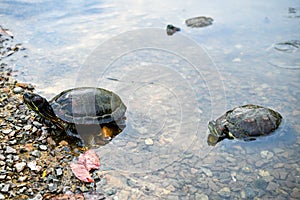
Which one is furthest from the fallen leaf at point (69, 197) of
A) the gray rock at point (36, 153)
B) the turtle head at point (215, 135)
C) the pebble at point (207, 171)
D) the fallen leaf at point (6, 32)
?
the fallen leaf at point (6, 32)

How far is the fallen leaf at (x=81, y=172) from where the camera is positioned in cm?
453

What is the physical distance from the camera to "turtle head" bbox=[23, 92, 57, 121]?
4.99 m

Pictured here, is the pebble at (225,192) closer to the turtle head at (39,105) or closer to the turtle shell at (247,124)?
the turtle shell at (247,124)

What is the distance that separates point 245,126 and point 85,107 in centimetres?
310

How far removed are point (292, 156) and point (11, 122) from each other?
5.23 metres

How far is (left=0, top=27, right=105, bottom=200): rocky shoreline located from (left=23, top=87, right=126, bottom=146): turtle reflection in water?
284 mm

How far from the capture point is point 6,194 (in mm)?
3943

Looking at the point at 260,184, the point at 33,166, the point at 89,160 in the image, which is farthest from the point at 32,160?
the point at 260,184

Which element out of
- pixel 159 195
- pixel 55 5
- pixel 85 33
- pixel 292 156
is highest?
pixel 55 5

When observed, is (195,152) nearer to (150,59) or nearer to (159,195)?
(159,195)

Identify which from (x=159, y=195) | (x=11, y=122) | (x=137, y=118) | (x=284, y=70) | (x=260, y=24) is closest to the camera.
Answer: (x=159, y=195)

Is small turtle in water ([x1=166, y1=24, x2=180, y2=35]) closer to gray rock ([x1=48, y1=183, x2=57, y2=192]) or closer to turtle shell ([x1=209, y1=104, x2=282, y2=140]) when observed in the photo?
turtle shell ([x1=209, y1=104, x2=282, y2=140])

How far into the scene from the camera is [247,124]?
5703 mm

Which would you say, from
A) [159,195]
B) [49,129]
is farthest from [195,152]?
[49,129]
